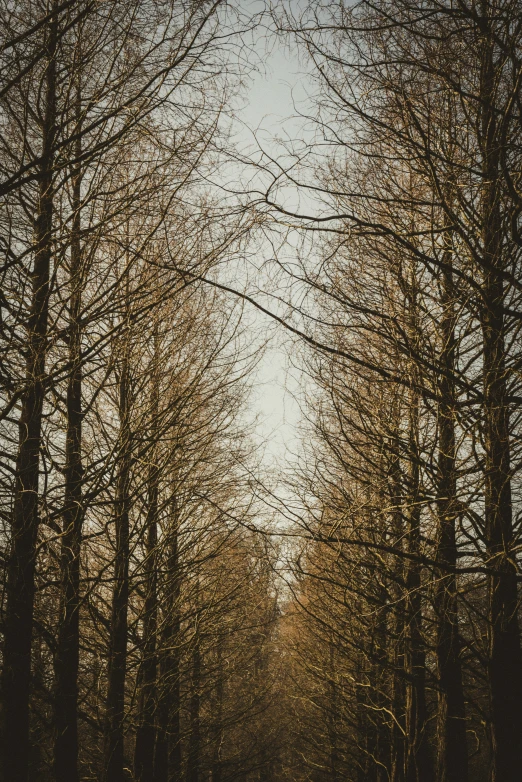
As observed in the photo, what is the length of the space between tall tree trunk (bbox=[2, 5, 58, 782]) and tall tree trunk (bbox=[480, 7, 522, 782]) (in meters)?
2.49

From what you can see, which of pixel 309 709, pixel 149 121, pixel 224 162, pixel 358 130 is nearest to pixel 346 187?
pixel 358 130

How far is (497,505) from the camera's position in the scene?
338 centimetres

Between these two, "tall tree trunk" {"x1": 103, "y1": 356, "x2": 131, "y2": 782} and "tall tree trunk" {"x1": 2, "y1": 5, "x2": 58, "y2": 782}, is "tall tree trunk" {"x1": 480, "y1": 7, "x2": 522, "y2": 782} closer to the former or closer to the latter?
"tall tree trunk" {"x1": 2, "y1": 5, "x2": 58, "y2": 782}

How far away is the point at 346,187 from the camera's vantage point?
4480 millimetres

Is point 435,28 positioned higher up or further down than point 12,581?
higher up

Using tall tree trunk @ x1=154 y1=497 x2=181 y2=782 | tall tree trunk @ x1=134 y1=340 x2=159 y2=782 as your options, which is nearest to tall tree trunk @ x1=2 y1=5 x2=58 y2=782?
tall tree trunk @ x1=134 y1=340 x2=159 y2=782

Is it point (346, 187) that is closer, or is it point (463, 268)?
point (463, 268)

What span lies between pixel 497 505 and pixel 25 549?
277 cm

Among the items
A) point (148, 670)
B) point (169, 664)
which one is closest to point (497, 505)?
point (148, 670)

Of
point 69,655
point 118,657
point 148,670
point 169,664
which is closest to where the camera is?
point 69,655

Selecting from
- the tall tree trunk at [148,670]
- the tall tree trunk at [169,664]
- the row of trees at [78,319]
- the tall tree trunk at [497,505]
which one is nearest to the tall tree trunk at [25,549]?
the row of trees at [78,319]

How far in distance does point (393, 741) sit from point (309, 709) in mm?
7421

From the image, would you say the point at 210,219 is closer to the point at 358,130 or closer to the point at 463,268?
the point at 358,130

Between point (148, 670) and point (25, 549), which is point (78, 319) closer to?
point (25, 549)
